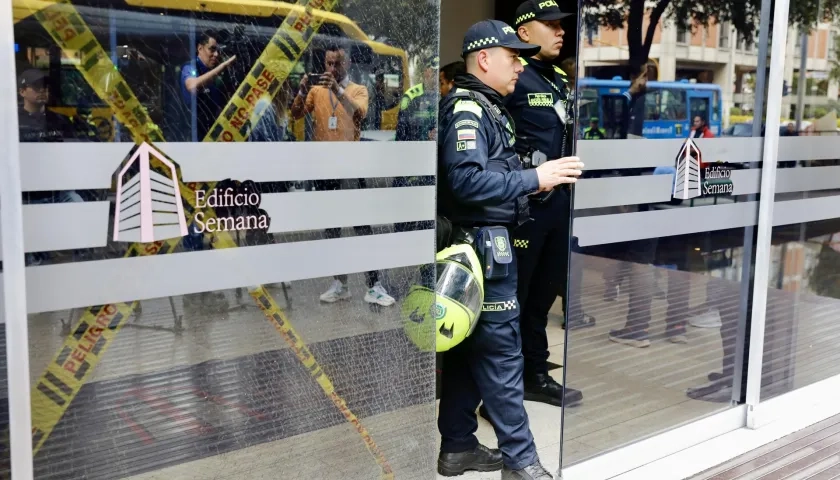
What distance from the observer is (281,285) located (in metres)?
2.31

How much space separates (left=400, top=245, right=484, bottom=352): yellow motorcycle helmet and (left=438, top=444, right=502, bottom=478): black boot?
73 centimetres

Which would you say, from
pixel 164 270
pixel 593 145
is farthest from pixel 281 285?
pixel 593 145

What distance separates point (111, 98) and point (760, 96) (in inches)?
122

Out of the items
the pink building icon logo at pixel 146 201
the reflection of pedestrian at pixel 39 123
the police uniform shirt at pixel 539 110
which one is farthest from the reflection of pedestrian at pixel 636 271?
the reflection of pedestrian at pixel 39 123

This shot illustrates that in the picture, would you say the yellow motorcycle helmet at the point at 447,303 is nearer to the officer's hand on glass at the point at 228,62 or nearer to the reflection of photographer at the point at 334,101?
the reflection of photographer at the point at 334,101

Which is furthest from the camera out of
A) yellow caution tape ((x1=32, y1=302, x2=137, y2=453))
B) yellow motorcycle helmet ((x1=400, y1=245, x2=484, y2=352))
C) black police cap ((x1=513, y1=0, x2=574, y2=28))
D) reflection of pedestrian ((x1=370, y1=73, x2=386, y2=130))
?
black police cap ((x1=513, y1=0, x2=574, y2=28))

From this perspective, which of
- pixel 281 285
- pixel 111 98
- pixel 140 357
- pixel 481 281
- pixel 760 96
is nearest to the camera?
pixel 111 98

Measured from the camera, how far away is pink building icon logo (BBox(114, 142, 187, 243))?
6.42 ft

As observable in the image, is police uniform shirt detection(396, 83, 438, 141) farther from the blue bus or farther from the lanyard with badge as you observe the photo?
the blue bus

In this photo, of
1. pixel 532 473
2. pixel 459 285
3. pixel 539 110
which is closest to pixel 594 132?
pixel 539 110

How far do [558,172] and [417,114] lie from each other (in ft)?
1.95

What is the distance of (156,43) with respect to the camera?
1.99 m

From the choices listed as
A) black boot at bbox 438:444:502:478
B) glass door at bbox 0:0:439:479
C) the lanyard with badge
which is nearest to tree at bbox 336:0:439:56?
glass door at bbox 0:0:439:479

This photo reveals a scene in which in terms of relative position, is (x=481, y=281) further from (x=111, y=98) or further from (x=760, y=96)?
(x=760, y=96)
